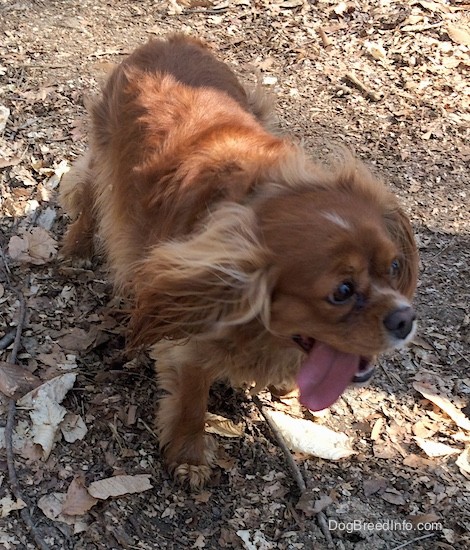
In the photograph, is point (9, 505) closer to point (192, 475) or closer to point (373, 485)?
point (192, 475)

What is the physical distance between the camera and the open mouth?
3.04 metres

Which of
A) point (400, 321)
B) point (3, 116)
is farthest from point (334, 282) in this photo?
point (3, 116)

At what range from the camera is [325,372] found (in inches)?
120

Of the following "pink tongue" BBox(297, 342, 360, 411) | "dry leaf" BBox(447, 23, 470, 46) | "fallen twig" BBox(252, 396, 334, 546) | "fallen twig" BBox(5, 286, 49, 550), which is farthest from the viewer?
→ "dry leaf" BBox(447, 23, 470, 46)

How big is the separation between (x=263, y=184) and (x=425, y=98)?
346cm

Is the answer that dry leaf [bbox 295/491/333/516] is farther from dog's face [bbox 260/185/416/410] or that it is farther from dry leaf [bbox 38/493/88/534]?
dry leaf [bbox 38/493/88/534]

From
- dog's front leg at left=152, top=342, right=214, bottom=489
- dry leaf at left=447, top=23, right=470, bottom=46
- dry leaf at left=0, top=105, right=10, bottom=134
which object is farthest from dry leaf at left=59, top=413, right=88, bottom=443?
dry leaf at left=447, top=23, right=470, bottom=46

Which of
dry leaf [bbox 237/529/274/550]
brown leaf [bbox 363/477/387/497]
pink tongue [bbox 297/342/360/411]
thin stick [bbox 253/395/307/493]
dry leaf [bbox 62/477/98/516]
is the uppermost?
pink tongue [bbox 297/342/360/411]

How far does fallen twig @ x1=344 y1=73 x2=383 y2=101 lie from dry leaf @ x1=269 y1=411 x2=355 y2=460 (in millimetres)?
3143

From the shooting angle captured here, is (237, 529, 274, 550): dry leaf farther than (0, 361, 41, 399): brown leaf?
No

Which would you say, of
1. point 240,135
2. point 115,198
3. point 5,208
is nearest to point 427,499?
point 240,135

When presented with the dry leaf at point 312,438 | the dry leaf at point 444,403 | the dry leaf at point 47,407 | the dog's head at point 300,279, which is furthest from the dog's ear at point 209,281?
the dry leaf at point 444,403

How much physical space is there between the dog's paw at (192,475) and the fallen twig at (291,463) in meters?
0.41

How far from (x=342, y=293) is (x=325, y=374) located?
43 centimetres
